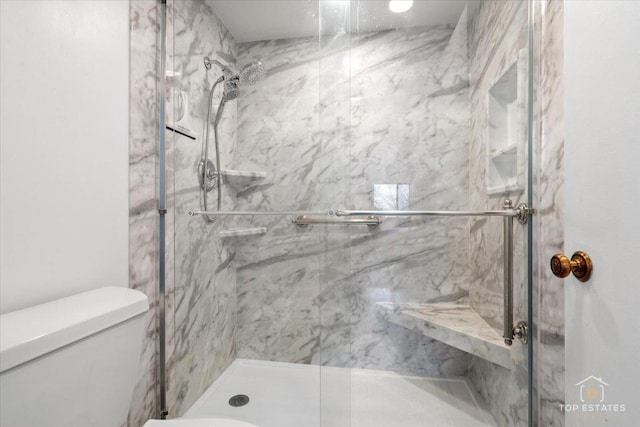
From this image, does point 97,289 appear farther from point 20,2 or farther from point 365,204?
point 365,204

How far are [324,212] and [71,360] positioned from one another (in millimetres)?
856

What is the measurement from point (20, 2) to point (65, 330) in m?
0.76

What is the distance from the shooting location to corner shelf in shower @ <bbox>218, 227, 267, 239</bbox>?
1201 mm

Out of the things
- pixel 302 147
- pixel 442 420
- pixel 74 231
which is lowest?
pixel 442 420

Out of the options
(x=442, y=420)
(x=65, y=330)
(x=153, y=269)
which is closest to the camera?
(x=65, y=330)

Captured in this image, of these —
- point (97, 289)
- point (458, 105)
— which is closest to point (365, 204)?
point (458, 105)

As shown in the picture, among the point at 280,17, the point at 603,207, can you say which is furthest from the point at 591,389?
the point at 280,17

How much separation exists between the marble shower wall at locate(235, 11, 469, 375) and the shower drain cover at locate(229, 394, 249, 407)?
16 cm

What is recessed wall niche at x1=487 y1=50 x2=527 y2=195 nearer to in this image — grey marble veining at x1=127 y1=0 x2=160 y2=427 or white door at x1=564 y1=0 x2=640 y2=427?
white door at x1=564 y1=0 x2=640 y2=427

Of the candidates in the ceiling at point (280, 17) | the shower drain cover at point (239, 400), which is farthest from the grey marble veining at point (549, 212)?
the shower drain cover at point (239, 400)

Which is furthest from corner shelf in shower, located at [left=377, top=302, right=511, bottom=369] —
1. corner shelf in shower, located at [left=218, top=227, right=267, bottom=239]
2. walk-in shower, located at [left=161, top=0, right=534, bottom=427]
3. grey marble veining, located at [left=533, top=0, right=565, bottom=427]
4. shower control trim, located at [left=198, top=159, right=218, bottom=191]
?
shower control trim, located at [left=198, top=159, right=218, bottom=191]

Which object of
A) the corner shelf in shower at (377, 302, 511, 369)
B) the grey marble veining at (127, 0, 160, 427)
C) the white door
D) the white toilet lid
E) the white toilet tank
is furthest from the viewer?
the corner shelf in shower at (377, 302, 511, 369)

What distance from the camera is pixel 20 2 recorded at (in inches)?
25.4

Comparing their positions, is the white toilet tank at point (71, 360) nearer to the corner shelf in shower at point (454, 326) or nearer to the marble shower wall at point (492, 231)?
the corner shelf in shower at point (454, 326)
